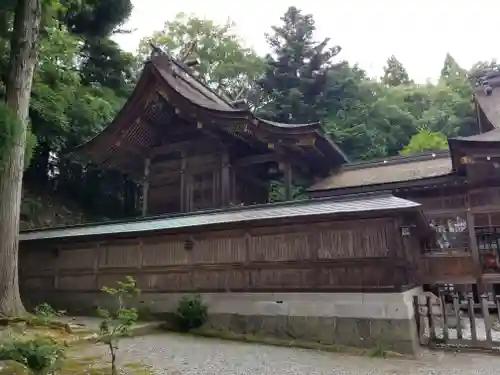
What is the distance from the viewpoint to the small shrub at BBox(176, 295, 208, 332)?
889 cm

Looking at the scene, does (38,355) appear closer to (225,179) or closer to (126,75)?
(225,179)

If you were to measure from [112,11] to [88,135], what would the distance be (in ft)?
21.1

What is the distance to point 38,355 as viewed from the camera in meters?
4.16

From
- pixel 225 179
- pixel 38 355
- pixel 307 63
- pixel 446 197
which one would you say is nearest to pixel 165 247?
→ pixel 225 179

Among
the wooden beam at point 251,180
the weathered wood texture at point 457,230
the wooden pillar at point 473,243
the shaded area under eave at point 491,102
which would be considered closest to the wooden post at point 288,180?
the wooden beam at point 251,180

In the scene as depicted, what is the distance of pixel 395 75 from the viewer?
41.7 metres

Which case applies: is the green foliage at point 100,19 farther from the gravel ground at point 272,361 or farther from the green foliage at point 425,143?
the gravel ground at point 272,361

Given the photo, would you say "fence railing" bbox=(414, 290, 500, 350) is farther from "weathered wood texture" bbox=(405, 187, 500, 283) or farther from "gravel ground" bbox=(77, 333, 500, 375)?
"weathered wood texture" bbox=(405, 187, 500, 283)

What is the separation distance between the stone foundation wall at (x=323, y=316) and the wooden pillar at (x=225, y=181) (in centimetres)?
406

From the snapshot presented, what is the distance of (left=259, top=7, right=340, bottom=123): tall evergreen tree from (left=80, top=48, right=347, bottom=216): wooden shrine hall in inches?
444

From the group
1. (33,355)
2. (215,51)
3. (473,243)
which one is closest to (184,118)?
(473,243)

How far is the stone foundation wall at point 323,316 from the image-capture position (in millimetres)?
7297

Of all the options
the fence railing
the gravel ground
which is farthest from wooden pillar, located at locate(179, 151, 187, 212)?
the fence railing

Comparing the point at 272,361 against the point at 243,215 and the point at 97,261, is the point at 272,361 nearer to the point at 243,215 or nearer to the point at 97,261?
the point at 243,215
